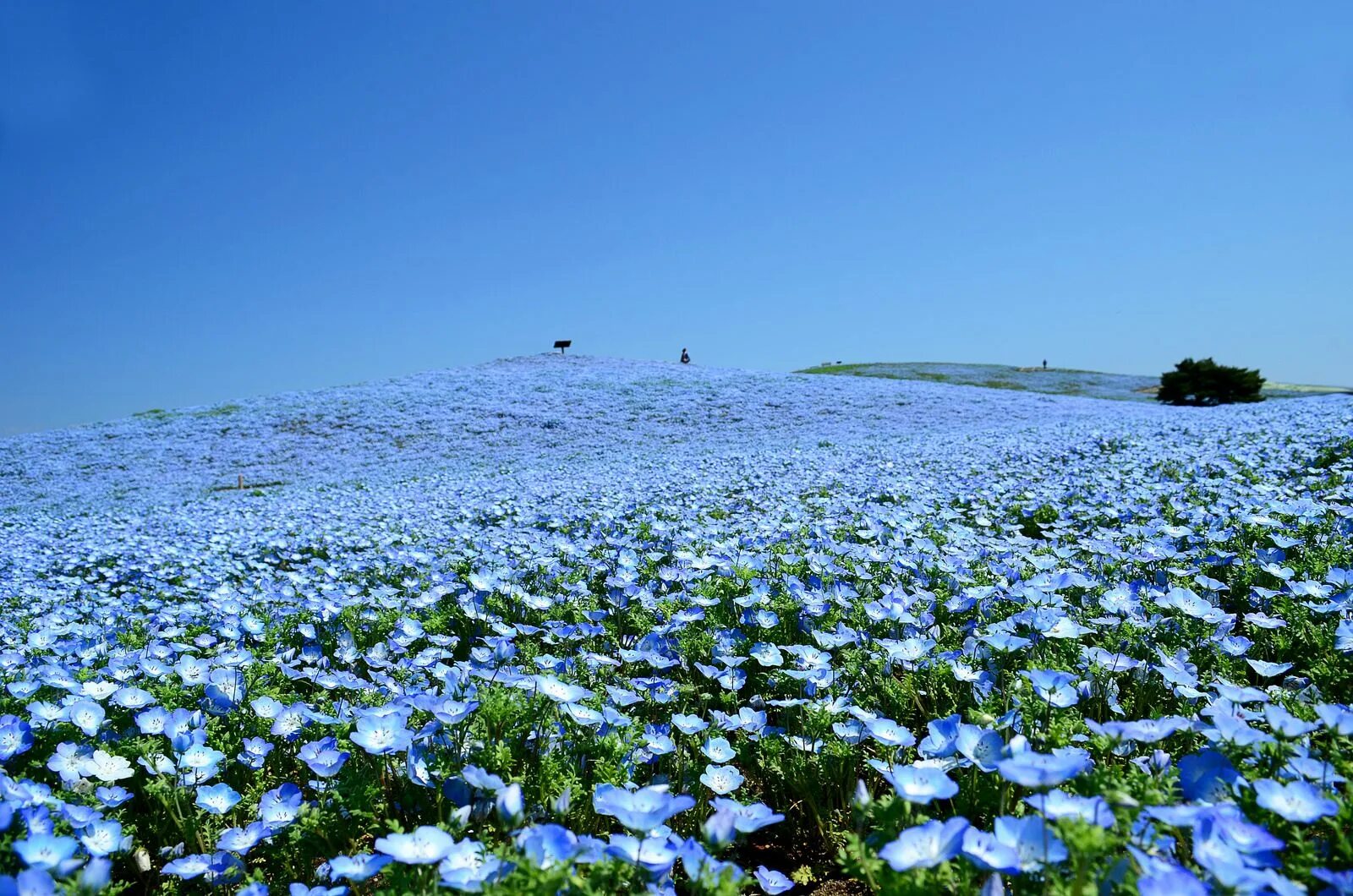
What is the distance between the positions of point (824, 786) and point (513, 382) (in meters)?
29.6

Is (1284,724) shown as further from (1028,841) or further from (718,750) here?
(718,750)

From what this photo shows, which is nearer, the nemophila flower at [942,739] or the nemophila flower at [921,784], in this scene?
the nemophila flower at [921,784]

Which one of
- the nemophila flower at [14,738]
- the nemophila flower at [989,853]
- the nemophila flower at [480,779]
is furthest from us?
the nemophila flower at [14,738]

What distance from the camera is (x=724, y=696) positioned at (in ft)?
9.28

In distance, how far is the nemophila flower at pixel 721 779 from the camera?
7.25ft

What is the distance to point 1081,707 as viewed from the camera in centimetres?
262

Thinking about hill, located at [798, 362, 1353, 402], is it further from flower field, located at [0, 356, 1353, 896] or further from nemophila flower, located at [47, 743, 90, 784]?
nemophila flower, located at [47, 743, 90, 784]

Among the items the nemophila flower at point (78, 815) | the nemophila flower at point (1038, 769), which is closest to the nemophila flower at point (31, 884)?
the nemophila flower at point (78, 815)

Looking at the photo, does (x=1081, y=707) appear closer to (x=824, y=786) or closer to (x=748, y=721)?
(x=824, y=786)

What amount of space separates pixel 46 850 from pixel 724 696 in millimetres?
2019

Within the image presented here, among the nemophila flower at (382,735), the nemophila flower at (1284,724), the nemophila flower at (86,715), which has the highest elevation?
the nemophila flower at (1284,724)

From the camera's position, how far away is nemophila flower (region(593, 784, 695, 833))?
4.98ft

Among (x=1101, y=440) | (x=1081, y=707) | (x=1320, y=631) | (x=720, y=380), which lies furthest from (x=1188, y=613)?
(x=720, y=380)

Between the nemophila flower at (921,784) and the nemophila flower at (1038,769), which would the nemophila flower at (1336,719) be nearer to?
the nemophila flower at (1038,769)
